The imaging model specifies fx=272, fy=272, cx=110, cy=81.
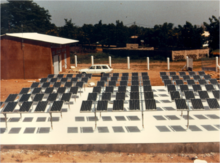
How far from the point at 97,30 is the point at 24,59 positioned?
48.2 metres

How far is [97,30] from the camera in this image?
7569 cm

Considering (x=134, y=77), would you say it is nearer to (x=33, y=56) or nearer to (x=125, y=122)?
(x=125, y=122)

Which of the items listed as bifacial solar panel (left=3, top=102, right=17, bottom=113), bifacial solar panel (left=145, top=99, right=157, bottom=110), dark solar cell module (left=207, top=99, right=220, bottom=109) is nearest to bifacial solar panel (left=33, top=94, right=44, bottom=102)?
bifacial solar panel (left=3, top=102, right=17, bottom=113)

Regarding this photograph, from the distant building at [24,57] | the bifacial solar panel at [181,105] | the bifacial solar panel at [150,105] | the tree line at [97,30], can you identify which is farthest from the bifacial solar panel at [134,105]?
the tree line at [97,30]

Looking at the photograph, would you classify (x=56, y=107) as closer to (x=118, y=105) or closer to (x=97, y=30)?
(x=118, y=105)

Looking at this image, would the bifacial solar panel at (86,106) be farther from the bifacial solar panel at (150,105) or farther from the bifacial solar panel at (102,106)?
the bifacial solar panel at (150,105)

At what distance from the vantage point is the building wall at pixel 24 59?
29.1 metres

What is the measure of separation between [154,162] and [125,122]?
376 cm

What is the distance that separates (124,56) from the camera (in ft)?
174

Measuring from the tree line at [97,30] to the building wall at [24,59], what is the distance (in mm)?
34350

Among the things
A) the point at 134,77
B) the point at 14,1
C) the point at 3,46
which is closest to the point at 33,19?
the point at 14,1

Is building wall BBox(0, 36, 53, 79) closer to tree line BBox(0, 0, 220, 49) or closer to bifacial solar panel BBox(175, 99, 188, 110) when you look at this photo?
bifacial solar panel BBox(175, 99, 188, 110)

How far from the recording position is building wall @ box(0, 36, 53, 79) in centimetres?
2912

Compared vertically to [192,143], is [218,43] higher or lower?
higher
